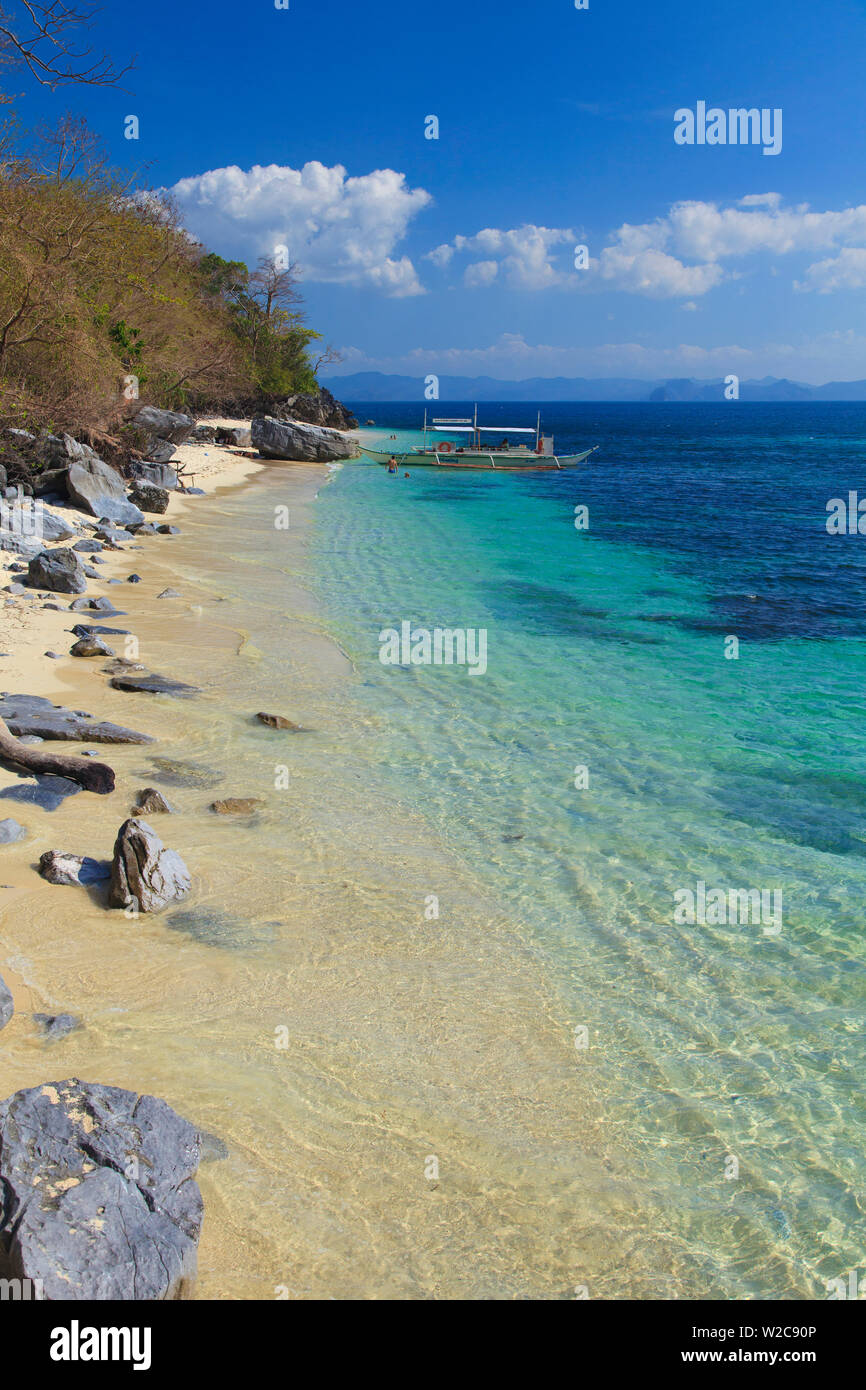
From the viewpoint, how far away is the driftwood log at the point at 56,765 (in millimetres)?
8664

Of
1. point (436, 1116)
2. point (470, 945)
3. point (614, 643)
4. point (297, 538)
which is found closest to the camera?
point (436, 1116)

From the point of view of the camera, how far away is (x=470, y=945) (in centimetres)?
704

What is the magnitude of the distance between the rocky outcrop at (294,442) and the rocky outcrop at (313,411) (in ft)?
33.1

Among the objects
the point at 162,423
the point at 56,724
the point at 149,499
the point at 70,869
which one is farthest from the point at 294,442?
the point at 70,869

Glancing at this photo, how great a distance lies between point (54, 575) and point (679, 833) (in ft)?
39.8

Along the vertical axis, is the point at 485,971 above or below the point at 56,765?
below

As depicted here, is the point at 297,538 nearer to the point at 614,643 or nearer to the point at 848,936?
the point at 614,643

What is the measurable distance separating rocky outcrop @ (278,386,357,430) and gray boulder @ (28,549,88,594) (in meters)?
52.0

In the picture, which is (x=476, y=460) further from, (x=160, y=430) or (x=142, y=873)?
(x=142, y=873)

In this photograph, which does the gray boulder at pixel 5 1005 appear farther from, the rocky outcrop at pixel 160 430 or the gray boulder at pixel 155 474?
the rocky outcrop at pixel 160 430

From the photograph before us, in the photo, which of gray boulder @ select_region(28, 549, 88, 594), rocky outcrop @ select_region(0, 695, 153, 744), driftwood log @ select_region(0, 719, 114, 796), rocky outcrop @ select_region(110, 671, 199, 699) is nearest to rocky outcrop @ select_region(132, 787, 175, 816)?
driftwood log @ select_region(0, 719, 114, 796)

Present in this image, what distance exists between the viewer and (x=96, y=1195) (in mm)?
3707
